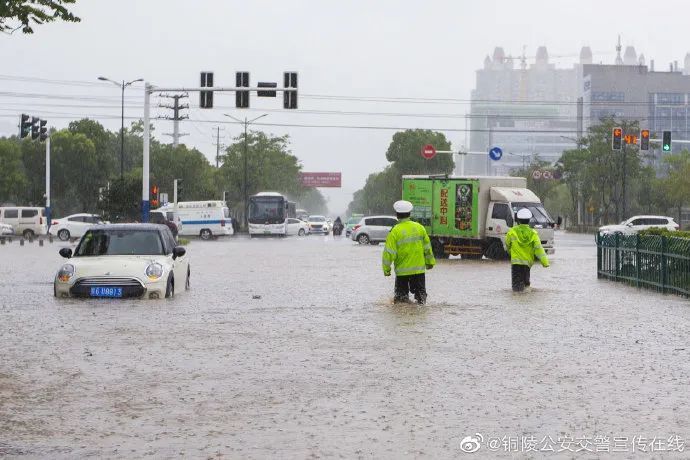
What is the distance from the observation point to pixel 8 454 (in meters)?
7.37

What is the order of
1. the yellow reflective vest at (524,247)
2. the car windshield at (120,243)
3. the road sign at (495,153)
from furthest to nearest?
the road sign at (495,153), the yellow reflective vest at (524,247), the car windshield at (120,243)

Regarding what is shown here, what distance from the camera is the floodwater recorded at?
7.80 meters

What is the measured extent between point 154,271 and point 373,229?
41875mm

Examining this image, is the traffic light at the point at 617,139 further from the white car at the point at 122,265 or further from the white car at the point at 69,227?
the white car at the point at 122,265

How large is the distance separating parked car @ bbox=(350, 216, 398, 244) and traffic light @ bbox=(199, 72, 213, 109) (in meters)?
23.0

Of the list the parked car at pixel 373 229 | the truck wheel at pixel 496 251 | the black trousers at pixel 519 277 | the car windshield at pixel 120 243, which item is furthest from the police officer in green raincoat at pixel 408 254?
the parked car at pixel 373 229

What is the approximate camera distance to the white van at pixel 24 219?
72.5m

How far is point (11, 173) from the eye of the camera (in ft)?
296

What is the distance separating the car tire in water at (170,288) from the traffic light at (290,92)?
697 inches

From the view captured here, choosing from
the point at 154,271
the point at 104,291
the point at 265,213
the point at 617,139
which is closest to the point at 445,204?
the point at 617,139

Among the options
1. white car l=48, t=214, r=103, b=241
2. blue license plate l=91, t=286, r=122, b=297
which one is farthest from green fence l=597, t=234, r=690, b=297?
white car l=48, t=214, r=103, b=241

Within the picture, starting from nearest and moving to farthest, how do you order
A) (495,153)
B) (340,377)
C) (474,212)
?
(340,377) → (474,212) → (495,153)

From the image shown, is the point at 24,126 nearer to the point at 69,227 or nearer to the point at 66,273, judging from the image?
the point at 69,227

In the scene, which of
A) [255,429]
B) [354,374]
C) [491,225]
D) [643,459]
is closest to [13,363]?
[354,374]
